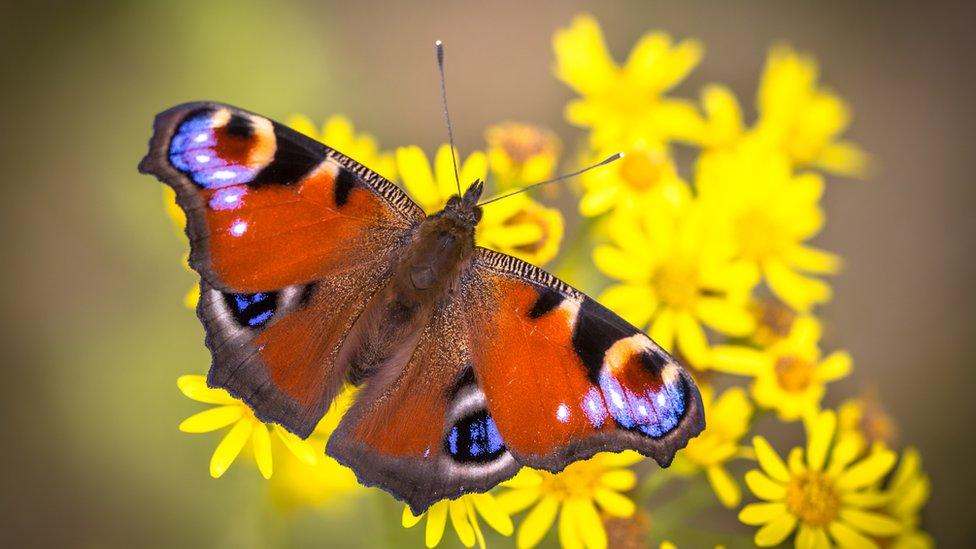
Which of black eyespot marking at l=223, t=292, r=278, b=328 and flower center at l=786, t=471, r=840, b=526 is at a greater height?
black eyespot marking at l=223, t=292, r=278, b=328

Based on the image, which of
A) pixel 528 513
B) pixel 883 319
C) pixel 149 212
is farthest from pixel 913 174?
pixel 149 212

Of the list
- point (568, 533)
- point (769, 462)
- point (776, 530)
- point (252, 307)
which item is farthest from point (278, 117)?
point (776, 530)

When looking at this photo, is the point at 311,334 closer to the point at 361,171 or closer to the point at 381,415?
the point at 381,415

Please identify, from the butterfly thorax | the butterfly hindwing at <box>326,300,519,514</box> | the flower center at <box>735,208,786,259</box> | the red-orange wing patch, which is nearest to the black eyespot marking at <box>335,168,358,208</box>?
the red-orange wing patch

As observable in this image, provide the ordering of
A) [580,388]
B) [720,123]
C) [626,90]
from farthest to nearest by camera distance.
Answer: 1. [626,90]
2. [720,123]
3. [580,388]

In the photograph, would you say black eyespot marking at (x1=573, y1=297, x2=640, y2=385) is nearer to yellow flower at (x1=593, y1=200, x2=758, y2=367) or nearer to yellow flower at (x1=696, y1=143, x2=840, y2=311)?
yellow flower at (x1=593, y1=200, x2=758, y2=367)

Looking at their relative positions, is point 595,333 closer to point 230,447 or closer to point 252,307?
point 252,307
